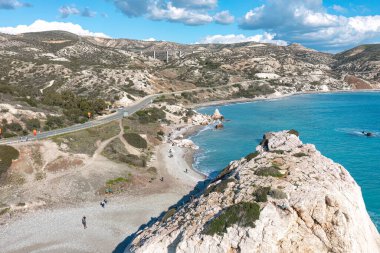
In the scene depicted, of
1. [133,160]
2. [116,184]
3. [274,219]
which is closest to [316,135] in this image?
[133,160]

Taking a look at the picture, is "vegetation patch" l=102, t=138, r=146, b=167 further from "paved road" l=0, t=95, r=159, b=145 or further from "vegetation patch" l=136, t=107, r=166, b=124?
"vegetation patch" l=136, t=107, r=166, b=124

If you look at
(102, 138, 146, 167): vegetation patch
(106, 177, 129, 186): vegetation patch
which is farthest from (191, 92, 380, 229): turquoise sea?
(106, 177, 129, 186): vegetation patch

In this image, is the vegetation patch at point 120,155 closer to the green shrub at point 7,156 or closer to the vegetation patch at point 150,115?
the green shrub at point 7,156

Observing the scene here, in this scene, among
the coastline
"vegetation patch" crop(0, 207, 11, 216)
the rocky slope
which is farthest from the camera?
the rocky slope

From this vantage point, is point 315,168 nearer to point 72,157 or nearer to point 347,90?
point 72,157

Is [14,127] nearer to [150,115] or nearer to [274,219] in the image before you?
[150,115]

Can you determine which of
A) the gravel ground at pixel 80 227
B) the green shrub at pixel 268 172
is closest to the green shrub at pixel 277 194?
the green shrub at pixel 268 172
